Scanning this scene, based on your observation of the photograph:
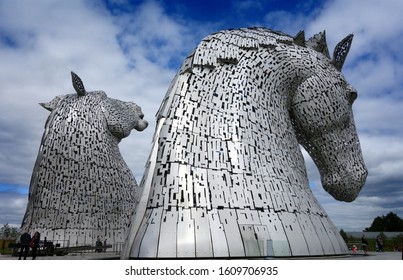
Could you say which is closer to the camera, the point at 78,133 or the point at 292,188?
the point at 292,188

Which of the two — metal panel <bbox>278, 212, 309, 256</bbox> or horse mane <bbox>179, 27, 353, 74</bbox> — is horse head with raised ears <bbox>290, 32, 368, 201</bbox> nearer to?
horse mane <bbox>179, 27, 353, 74</bbox>

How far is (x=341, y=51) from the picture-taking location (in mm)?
10117

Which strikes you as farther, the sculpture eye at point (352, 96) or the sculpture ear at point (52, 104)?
the sculpture ear at point (52, 104)

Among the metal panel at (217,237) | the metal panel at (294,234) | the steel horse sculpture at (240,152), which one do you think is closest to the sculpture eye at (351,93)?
the steel horse sculpture at (240,152)

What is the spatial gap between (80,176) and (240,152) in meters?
10.4

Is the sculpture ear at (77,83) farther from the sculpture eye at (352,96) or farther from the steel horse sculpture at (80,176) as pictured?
the sculpture eye at (352,96)

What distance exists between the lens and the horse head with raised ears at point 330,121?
29.8 ft

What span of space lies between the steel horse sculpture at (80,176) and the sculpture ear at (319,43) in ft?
26.7

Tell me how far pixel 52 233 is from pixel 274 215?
10755 mm

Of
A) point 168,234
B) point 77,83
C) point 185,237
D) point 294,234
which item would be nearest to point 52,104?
point 77,83

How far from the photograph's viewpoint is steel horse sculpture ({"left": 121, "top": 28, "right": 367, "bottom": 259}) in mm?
6266

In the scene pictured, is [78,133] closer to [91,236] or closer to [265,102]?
[91,236]

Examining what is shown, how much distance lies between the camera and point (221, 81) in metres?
7.82
